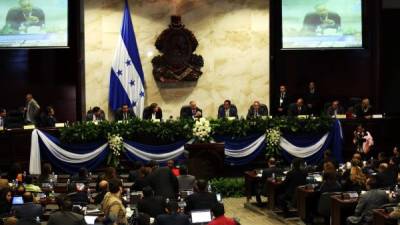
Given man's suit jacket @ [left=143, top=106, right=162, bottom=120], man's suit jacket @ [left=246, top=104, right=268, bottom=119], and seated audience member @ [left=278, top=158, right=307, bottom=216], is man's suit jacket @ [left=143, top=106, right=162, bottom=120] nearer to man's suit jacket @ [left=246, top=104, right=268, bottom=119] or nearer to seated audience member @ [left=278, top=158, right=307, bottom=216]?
man's suit jacket @ [left=246, top=104, right=268, bottom=119]

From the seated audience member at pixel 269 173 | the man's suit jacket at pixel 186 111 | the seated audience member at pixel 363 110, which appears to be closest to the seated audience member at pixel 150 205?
the seated audience member at pixel 269 173

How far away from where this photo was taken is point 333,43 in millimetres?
26031

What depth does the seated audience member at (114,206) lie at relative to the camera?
1219 centimetres

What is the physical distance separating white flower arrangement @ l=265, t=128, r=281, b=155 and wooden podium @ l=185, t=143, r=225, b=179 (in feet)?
4.64

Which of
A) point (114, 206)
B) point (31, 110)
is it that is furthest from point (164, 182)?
point (31, 110)

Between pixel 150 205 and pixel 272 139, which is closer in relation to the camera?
pixel 150 205

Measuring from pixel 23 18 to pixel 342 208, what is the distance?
12819 millimetres

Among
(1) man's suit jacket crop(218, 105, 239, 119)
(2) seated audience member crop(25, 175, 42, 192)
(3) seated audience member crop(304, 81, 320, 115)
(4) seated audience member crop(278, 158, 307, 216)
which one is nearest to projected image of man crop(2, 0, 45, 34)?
(1) man's suit jacket crop(218, 105, 239, 119)

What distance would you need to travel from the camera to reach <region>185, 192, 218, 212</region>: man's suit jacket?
43.9 ft

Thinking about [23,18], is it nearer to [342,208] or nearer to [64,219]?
[342,208]

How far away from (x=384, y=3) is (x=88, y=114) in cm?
1045

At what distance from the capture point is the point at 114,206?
12.5 m

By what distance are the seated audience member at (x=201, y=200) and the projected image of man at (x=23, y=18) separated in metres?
12.2

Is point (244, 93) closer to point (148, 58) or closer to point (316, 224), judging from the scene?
point (148, 58)
